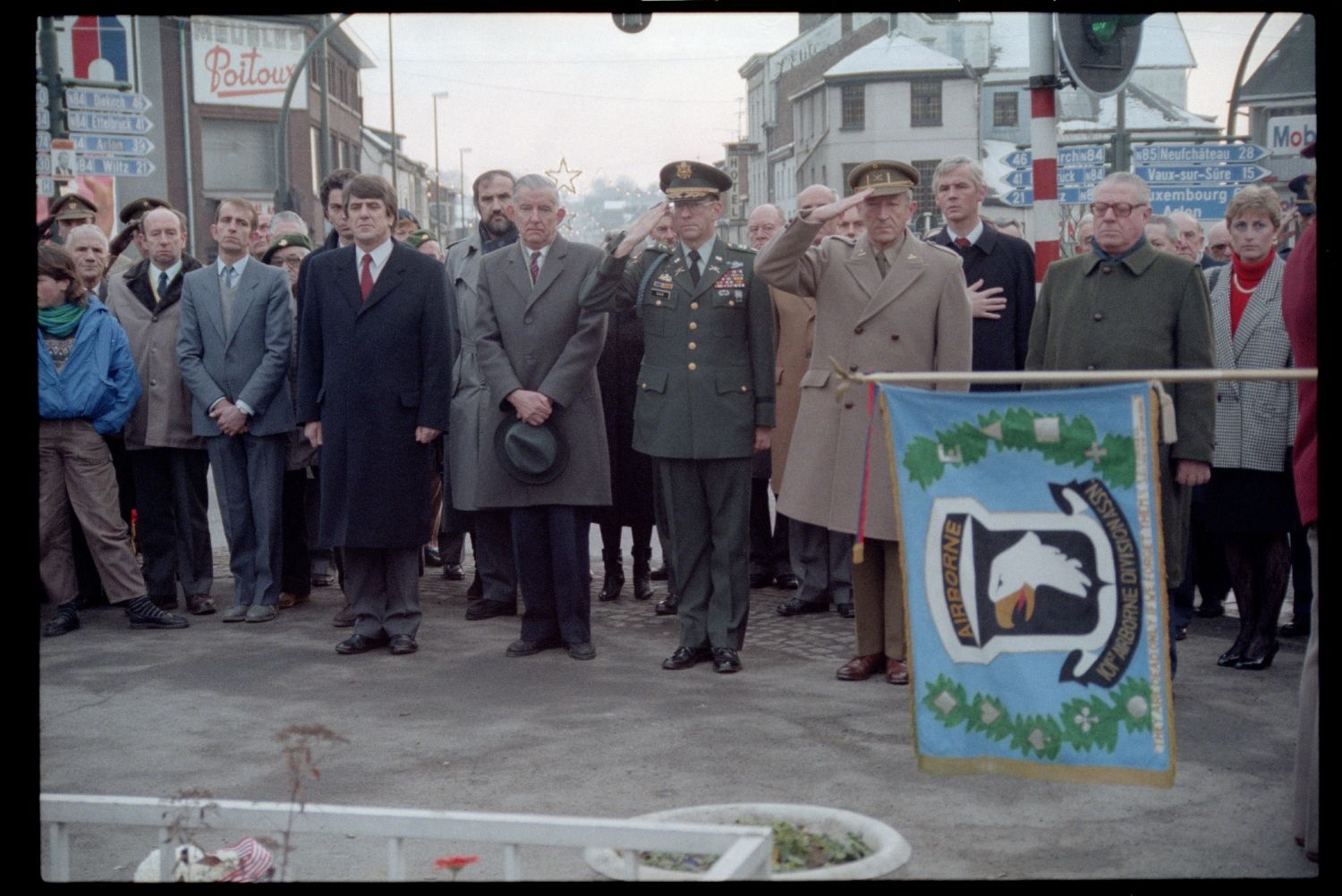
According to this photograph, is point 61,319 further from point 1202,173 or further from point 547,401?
point 1202,173

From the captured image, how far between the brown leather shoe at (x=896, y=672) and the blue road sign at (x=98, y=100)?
36.4 feet

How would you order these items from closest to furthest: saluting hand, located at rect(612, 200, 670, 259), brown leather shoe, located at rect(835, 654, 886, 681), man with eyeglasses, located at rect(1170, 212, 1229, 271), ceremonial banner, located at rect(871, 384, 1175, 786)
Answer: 1. ceremonial banner, located at rect(871, 384, 1175, 786)
2. brown leather shoe, located at rect(835, 654, 886, 681)
3. saluting hand, located at rect(612, 200, 670, 259)
4. man with eyeglasses, located at rect(1170, 212, 1229, 271)

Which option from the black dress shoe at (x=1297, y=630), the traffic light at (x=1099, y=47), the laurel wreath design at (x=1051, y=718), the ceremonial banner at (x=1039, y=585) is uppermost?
the traffic light at (x=1099, y=47)

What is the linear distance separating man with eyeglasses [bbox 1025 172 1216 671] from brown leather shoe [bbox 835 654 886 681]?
142 cm

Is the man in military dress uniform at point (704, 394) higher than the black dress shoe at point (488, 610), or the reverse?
the man in military dress uniform at point (704, 394)

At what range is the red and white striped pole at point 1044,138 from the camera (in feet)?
26.8

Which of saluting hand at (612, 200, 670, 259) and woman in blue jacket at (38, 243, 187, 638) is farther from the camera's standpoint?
woman in blue jacket at (38, 243, 187, 638)

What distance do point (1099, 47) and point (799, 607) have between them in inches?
135

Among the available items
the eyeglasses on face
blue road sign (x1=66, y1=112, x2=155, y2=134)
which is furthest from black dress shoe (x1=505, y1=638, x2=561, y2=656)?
blue road sign (x1=66, y1=112, x2=155, y2=134)

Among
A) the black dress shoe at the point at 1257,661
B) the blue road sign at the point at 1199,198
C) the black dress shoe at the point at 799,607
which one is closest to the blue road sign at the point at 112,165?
the black dress shoe at the point at 799,607

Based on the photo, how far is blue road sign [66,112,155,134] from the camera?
594 inches

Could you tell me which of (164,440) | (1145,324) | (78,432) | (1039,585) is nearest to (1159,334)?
(1145,324)

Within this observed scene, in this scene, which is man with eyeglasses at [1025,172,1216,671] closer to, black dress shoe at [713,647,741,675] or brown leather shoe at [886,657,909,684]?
brown leather shoe at [886,657,909,684]

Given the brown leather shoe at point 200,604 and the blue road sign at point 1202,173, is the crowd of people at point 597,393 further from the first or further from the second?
the blue road sign at point 1202,173
